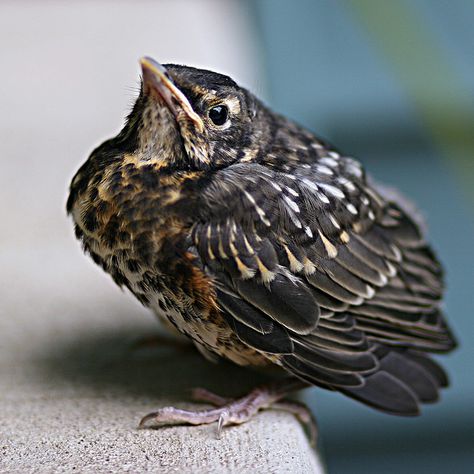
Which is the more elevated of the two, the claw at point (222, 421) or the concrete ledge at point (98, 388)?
the claw at point (222, 421)

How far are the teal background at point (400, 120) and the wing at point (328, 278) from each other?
1125mm

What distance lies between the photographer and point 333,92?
260cm

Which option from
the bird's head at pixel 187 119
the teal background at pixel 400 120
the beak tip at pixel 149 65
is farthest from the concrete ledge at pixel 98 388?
the teal background at pixel 400 120

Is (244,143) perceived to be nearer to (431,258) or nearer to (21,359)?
(431,258)

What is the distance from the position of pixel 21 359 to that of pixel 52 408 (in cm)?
20

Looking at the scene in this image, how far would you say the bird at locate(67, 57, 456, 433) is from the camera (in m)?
1.06

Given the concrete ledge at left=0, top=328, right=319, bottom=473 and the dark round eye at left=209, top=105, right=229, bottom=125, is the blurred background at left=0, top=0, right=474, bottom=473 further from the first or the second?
the dark round eye at left=209, top=105, right=229, bottom=125

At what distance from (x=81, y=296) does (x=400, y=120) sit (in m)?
1.35

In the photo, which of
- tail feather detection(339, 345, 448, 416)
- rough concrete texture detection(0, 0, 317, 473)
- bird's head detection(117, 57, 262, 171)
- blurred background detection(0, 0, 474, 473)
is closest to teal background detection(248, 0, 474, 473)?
blurred background detection(0, 0, 474, 473)

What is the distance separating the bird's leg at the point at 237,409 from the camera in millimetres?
1108

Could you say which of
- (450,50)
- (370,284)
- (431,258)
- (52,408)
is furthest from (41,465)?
(450,50)

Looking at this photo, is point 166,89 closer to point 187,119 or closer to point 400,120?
point 187,119

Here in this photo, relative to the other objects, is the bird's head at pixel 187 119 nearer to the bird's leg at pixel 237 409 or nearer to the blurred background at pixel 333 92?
the bird's leg at pixel 237 409

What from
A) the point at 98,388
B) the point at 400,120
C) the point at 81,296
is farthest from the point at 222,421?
the point at 400,120
